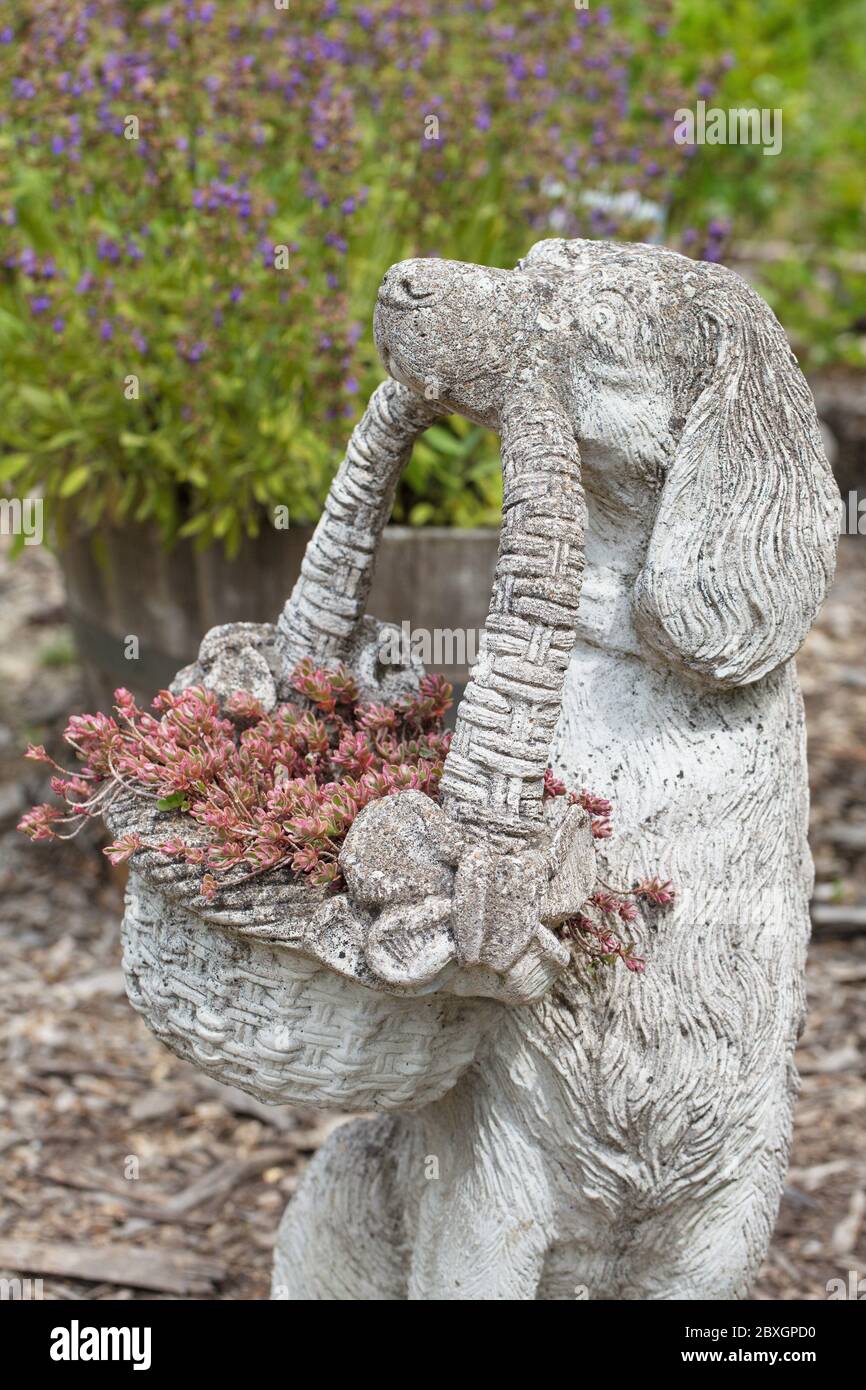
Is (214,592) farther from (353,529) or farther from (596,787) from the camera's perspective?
(596,787)

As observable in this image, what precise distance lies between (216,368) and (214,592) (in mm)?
516

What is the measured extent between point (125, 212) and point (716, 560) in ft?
8.19

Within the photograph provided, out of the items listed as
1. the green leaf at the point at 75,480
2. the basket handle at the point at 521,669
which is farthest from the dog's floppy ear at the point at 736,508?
the green leaf at the point at 75,480

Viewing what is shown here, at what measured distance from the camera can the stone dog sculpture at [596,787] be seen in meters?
1.58

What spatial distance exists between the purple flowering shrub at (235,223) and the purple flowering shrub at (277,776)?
1.52m

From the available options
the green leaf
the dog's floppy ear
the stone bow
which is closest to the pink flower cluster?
the stone bow

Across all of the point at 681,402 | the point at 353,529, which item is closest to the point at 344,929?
the point at 353,529

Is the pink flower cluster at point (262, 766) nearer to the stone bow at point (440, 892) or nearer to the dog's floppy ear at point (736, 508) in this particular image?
the stone bow at point (440, 892)

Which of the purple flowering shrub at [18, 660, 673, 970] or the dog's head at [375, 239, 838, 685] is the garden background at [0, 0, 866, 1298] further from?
the dog's head at [375, 239, 838, 685]

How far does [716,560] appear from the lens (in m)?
1.66

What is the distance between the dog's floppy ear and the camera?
1.66 meters

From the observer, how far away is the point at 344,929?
160 cm

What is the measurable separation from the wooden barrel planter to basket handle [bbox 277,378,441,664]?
138cm

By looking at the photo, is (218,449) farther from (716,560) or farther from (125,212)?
(716,560)
